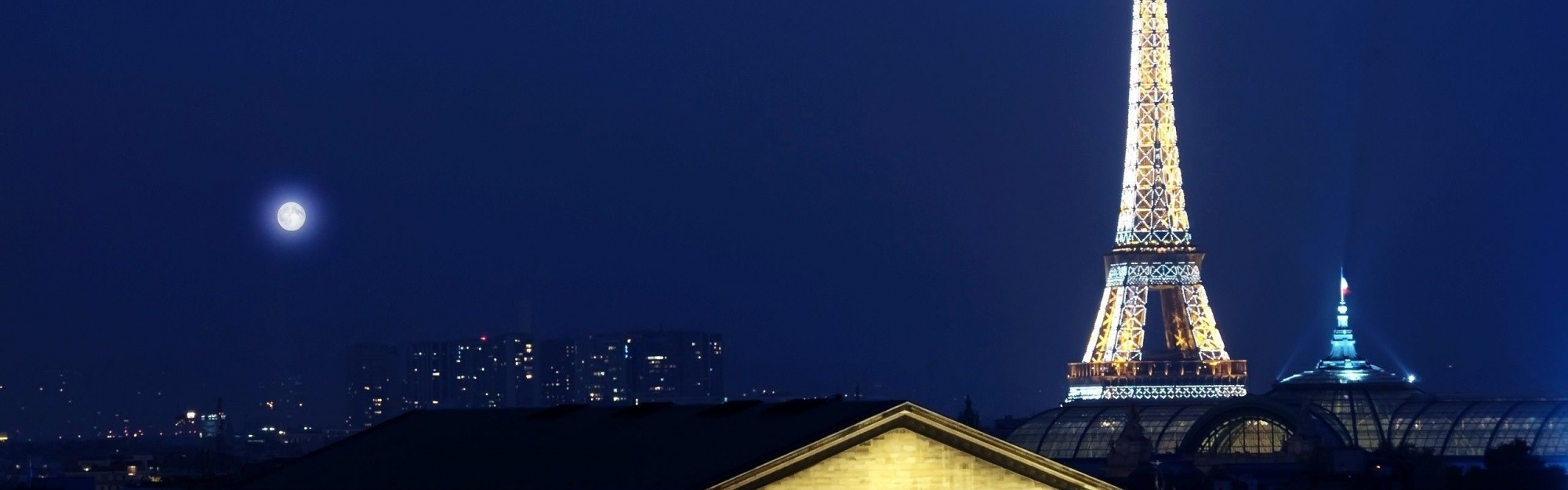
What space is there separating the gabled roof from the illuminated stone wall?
17 cm

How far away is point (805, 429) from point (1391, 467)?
13764 centimetres

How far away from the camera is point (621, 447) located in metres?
59.3

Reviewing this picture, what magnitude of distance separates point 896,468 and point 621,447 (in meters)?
7.56

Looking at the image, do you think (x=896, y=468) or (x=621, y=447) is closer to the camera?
(x=896, y=468)

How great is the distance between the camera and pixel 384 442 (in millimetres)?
65875

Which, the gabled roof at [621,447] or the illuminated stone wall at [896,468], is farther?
the gabled roof at [621,447]

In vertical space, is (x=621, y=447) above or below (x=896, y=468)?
above

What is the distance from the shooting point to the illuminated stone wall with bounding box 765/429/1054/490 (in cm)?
5284

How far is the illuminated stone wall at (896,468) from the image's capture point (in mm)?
52844

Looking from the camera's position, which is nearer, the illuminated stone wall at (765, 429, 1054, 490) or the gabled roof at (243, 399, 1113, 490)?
the illuminated stone wall at (765, 429, 1054, 490)

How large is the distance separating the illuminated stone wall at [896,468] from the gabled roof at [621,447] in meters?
0.17

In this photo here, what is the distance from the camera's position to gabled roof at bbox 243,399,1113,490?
174ft

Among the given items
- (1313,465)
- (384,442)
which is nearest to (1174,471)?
(1313,465)

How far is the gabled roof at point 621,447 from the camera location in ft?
174
